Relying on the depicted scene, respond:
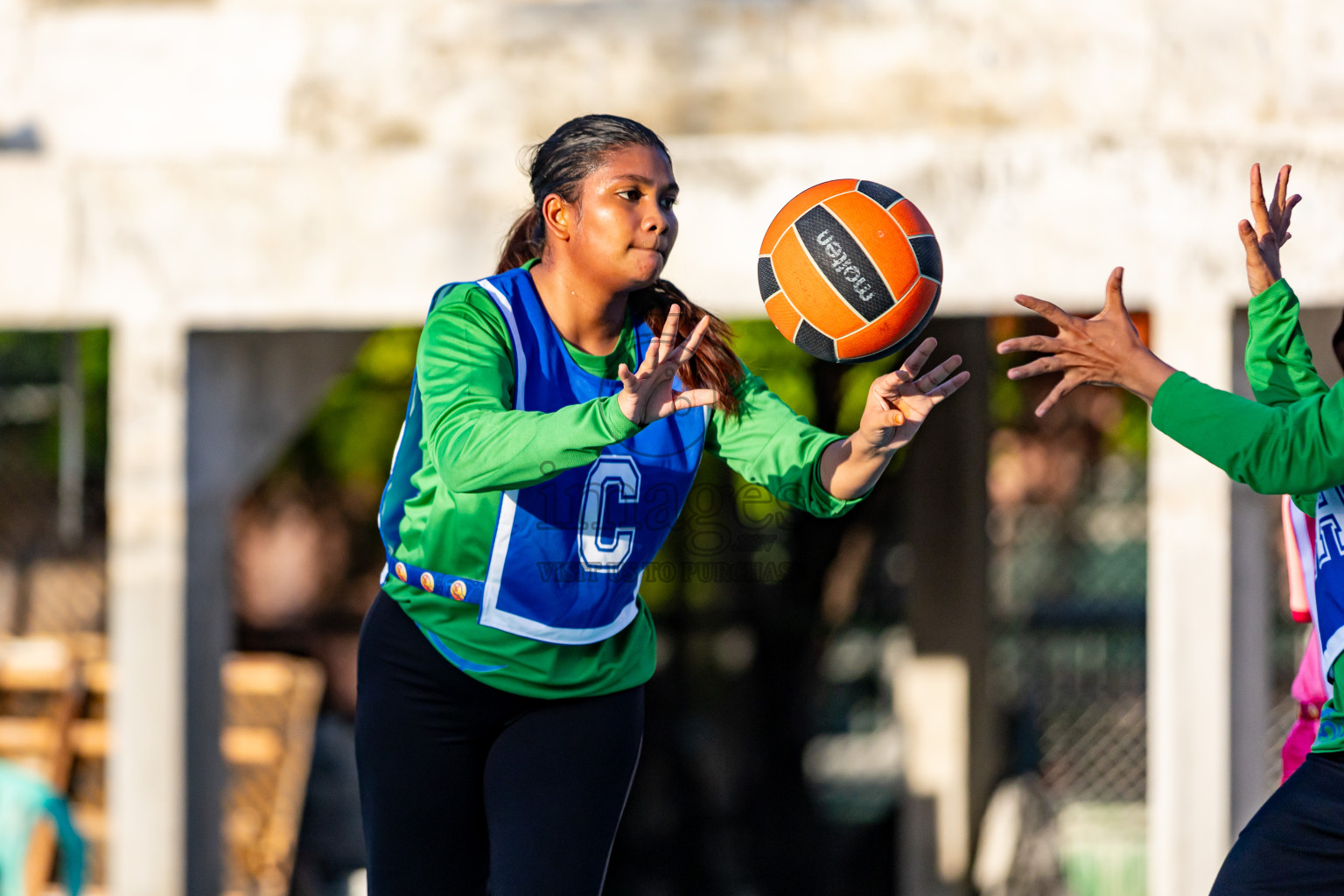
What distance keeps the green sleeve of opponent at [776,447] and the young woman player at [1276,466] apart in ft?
1.56

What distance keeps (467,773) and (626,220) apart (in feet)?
3.83

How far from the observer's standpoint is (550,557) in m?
2.92

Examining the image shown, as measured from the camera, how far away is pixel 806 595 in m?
10.3

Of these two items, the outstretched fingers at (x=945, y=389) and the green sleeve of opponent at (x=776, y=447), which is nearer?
the outstretched fingers at (x=945, y=389)

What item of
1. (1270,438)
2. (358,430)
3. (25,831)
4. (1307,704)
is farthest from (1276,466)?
(358,430)

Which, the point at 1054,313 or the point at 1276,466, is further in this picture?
the point at 1054,313

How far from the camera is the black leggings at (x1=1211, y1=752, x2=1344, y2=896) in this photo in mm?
2707

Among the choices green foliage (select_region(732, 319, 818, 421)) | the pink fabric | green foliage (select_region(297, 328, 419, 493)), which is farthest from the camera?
green foliage (select_region(297, 328, 419, 493))

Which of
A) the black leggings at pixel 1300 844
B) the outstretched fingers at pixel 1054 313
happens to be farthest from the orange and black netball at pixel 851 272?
the black leggings at pixel 1300 844

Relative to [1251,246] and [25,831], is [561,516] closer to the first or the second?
[1251,246]

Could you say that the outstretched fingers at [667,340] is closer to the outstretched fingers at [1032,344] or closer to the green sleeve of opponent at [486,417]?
the green sleeve of opponent at [486,417]

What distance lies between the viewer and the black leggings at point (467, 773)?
287cm

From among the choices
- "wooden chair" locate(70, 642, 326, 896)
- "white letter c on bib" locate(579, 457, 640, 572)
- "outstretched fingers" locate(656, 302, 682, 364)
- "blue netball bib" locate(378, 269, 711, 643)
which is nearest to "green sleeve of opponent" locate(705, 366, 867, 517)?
"blue netball bib" locate(378, 269, 711, 643)

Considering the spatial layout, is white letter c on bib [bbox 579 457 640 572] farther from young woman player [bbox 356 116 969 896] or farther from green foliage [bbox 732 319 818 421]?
green foliage [bbox 732 319 818 421]
